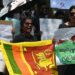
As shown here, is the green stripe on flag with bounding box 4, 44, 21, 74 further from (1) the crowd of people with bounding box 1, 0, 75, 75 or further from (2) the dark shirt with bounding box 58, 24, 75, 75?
(2) the dark shirt with bounding box 58, 24, 75, 75

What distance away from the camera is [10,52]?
28.6 ft

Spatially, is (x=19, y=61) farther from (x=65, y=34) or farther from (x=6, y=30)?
(x=6, y=30)

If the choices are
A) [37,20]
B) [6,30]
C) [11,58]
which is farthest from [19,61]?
[37,20]

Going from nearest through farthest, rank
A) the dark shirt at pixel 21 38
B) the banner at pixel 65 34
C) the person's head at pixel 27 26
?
the banner at pixel 65 34 → the dark shirt at pixel 21 38 → the person's head at pixel 27 26

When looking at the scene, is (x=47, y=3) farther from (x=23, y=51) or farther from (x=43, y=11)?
(x=23, y=51)

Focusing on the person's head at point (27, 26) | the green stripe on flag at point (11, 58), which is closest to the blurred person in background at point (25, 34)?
the person's head at point (27, 26)

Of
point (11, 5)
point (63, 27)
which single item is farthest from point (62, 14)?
point (63, 27)

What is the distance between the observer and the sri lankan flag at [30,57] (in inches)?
337

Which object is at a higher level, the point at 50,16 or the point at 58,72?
the point at 50,16

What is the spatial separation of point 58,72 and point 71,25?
0.96m

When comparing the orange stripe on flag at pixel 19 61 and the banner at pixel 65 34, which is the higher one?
the banner at pixel 65 34

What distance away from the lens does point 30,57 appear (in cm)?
878

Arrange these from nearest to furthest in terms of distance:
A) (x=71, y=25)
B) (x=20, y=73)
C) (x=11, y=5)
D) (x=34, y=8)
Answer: (x=20, y=73)
(x=71, y=25)
(x=11, y=5)
(x=34, y=8)

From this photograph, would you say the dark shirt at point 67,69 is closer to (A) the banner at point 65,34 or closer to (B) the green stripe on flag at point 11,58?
(A) the banner at point 65,34
